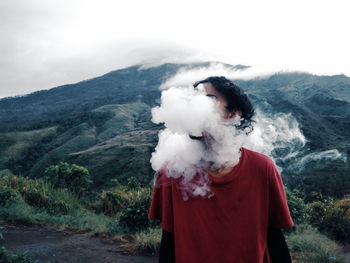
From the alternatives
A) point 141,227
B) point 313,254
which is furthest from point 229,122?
point 141,227

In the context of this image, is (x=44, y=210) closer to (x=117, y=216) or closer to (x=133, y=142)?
(x=117, y=216)

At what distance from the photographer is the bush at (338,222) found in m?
6.85

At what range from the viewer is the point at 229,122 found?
5.45 ft

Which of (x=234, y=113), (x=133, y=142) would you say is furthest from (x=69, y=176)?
(x=133, y=142)

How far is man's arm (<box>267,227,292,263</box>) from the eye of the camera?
1.60 meters

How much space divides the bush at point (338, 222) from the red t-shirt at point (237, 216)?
627cm

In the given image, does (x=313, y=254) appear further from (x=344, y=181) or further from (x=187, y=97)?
(x=344, y=181)

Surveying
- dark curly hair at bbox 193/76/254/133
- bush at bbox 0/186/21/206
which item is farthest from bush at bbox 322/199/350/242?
bush at bbox 0/186/21/206

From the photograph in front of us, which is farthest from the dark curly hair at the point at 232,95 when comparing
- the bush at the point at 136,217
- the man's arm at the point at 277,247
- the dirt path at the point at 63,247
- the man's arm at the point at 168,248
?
the bush at the point at 136,217

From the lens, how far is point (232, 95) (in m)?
1.69

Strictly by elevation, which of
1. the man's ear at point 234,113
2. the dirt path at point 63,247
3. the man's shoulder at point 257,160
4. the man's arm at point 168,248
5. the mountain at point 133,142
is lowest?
the mountain at point 133,142

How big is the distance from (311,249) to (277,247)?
4.45 metres

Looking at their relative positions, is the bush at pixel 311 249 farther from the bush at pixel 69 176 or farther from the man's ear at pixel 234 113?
the bush at pixel 69 176

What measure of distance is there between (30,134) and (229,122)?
10216 cm
